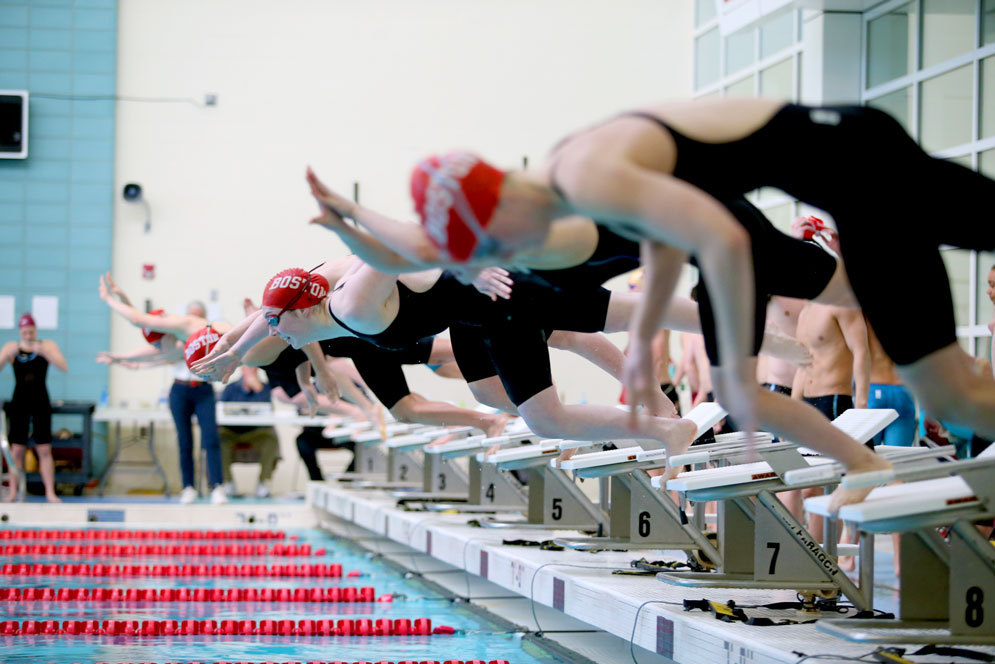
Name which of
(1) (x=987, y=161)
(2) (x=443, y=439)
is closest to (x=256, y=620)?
(2) (x=443, y=439)

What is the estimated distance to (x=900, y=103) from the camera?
37.1 feet

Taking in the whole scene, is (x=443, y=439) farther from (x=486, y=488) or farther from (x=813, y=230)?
(x=813, y=230)

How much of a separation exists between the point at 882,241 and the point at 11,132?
13804mm

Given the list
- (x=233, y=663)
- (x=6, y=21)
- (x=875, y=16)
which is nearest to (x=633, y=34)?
(x=875, y=16)

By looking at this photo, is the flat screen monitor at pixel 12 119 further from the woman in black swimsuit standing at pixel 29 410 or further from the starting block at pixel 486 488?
the starting block at pixel 486 488

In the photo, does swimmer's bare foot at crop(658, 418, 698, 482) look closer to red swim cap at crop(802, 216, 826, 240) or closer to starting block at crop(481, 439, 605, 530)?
red swim cap at crop(802, 216, 826, 240)

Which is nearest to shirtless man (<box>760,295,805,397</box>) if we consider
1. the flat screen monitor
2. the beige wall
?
the beige wall

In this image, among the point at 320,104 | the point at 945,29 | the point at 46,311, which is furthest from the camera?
the point at 320,104

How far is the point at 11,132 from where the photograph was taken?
1449cm

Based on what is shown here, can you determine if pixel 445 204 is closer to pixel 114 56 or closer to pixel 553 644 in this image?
pixel 553 644

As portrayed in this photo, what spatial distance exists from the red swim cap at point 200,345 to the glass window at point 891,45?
7899 mm

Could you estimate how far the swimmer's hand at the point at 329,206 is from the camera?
9.39ft

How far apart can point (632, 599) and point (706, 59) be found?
500 inches

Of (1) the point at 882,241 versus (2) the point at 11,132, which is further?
(2) the point at 11,132
